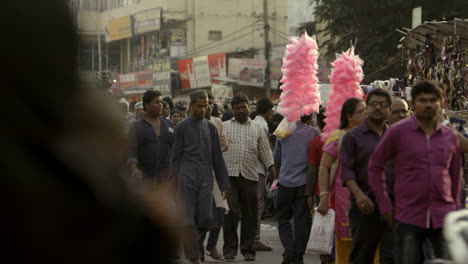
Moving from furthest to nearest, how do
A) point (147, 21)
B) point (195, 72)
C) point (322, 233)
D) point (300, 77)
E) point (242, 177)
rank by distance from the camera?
point (147, 21), point (195, 72), point (242, 177), point (300, 77), point (322, 233)

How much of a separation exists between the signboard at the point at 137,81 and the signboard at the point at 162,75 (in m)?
1.26

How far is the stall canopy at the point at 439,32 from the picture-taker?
12.2m

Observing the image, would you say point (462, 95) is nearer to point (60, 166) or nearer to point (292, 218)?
point (292, 218)

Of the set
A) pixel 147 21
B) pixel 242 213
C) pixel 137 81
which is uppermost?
pixel 147 21

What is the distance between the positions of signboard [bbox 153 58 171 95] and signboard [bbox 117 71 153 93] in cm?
126

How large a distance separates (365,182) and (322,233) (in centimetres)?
157

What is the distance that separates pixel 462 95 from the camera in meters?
11.9

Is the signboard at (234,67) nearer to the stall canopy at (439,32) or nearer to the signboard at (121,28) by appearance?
the signboard at (121,28)

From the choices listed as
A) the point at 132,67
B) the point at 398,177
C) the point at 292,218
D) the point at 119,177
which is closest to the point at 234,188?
the point at 292,218

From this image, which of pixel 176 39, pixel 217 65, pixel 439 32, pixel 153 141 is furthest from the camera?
pixel 176 39

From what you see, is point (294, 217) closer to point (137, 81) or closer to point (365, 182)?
point (365, 182)

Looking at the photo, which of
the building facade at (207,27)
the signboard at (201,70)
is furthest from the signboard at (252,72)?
the building facade at (207,27)

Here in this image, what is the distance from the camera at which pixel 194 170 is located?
33.2 ft

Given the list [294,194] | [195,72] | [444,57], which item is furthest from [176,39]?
[294,194]
